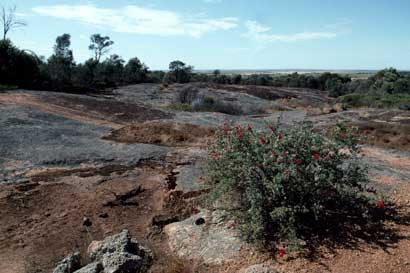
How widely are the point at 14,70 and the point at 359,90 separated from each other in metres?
30.2

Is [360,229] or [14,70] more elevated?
[14,70]

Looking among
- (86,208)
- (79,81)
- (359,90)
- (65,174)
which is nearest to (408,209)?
(86,208)

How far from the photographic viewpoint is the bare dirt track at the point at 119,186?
4.45 metres

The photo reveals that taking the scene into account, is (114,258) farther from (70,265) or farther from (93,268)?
(70,265)

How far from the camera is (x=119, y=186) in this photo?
7.64m

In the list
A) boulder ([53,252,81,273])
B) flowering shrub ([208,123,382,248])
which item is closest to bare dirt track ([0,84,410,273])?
boulder ([53,252,81,273])

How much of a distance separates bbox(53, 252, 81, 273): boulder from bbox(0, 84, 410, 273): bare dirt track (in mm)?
139

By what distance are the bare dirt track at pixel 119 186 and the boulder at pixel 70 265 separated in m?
0.14

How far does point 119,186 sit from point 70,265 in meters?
3.08

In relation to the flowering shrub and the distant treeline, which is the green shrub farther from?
the flowering shrub

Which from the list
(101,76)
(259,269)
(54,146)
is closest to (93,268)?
(259,269)

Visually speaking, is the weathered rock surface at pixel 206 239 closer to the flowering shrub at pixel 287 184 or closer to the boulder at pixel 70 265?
the flowering shrub at pixel 287 184

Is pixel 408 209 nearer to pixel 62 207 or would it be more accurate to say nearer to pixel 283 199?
pixel 283 199

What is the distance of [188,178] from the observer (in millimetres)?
7988
